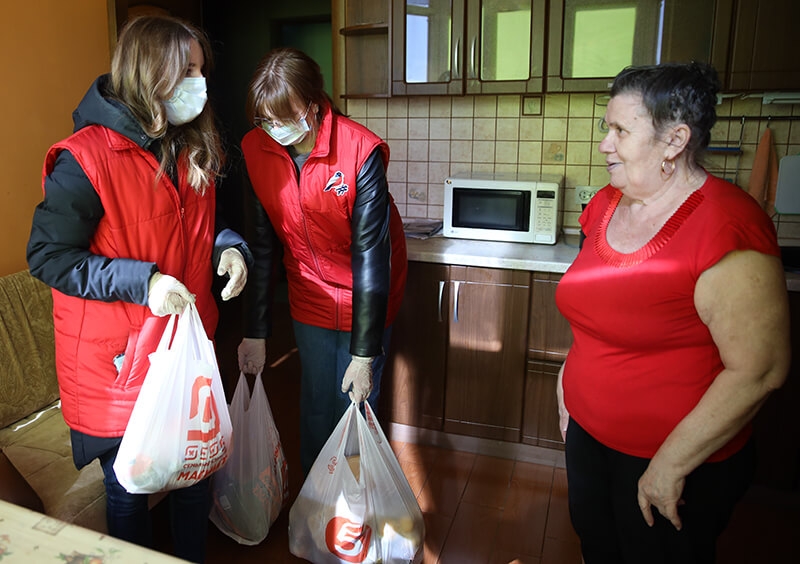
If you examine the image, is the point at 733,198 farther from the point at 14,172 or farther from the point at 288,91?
the point at 14,172

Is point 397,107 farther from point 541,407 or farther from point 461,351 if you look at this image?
point 541,407

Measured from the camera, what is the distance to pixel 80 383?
137 cm

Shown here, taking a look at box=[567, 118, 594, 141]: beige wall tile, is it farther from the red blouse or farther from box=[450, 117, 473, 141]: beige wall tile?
the red blouse

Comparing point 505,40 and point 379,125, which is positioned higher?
point 505,40

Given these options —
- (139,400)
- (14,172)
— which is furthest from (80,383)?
(14,172)

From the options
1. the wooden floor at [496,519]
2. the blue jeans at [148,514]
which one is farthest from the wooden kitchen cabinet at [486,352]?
the blue jeans at [148,514]

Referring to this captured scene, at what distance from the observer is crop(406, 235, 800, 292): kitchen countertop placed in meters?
2.34

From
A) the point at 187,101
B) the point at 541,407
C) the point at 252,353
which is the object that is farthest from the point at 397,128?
the point at 187,101

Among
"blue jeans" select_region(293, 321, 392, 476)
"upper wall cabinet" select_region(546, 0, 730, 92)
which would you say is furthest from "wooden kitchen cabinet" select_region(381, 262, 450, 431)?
"upper wall cabinet" select_region(546, 0, 730, 92)

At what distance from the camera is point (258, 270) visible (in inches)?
72.8

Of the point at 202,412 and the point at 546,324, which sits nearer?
the point at 202,412

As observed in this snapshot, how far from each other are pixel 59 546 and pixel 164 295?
1.67 feet

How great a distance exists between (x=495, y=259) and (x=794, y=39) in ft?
4.10

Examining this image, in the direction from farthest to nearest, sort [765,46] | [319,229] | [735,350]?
[765,46]
[319,229]
[735,350]
